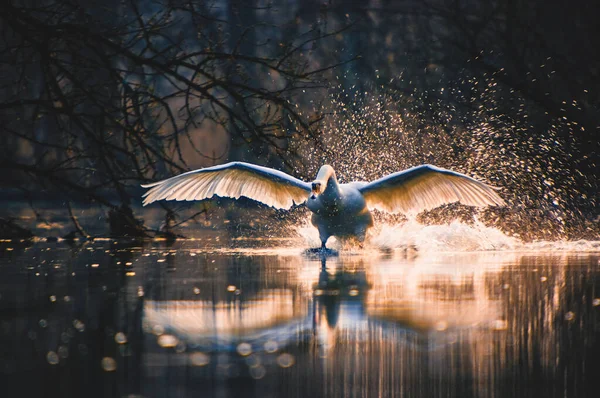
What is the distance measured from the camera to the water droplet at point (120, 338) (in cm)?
636

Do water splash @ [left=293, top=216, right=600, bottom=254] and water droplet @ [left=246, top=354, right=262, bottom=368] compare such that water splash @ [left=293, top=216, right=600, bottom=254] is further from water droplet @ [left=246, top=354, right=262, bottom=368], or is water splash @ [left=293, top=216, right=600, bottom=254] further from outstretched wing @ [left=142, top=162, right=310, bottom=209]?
water droplet @ [left=246, top=354, right=262, bottom=368]

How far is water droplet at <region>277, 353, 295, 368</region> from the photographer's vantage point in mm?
5641

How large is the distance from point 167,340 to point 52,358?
713mm

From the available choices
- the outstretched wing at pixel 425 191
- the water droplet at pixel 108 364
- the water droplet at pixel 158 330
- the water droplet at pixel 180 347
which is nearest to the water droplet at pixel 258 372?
the water droplet at pixel 180 347

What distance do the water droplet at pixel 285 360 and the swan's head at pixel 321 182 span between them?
22.8ft

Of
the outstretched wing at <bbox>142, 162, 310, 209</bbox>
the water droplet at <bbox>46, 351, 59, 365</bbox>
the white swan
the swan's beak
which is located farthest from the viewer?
the outstretched wing at <bbox>142, 162, 310, 209</bbox>

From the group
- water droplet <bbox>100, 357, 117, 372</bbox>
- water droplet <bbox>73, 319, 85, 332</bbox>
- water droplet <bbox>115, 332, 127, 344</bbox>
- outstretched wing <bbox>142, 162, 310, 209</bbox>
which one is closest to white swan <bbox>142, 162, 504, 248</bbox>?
outstretched wing <bbox>142, 162, 310, 209</bbox>

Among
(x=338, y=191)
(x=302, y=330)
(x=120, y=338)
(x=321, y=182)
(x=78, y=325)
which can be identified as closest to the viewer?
(x=120, y=338)

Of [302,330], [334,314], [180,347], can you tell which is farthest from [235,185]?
[180,347]

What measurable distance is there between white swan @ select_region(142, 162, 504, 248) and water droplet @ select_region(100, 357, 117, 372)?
7.79 metres

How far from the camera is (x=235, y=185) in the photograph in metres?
14.9

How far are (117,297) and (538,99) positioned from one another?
17.5 metres

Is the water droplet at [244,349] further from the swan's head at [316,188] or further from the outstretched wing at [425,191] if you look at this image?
the outstretched wing at [425,191]

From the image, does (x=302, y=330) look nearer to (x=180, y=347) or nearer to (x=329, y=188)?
(x=180, y=347)
